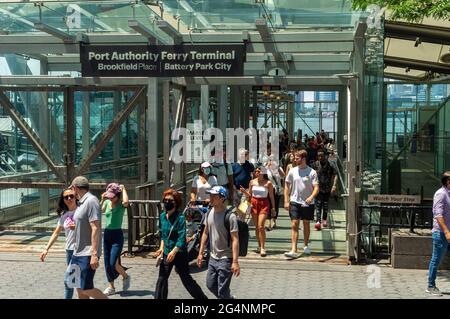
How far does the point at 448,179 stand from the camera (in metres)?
8.16

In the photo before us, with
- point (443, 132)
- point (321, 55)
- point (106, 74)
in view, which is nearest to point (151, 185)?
point (106, 74)

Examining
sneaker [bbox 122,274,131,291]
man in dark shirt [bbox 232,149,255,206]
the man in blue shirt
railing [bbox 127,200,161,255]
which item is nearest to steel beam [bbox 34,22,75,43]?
railing [bbox 127,200,161,255]

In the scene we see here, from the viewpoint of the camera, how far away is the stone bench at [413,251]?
31.8 feet

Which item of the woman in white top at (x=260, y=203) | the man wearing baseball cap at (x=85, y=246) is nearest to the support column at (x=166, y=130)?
the woman in white top at (x=260, y=203)

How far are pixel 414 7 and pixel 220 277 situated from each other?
5230 millimetres

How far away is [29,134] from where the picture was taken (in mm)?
12039

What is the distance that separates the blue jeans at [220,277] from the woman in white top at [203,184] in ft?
11.9

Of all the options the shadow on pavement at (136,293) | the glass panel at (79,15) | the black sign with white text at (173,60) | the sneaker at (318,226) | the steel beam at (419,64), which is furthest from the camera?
the steel beam at (419,64)

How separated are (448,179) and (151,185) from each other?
16.7 feet

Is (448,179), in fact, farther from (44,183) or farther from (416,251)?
(44,183)

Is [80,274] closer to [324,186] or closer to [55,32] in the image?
[55,32]

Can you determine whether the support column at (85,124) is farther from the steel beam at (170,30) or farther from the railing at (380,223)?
the railing at (380,223)

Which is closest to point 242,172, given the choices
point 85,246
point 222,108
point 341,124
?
point 222,108
